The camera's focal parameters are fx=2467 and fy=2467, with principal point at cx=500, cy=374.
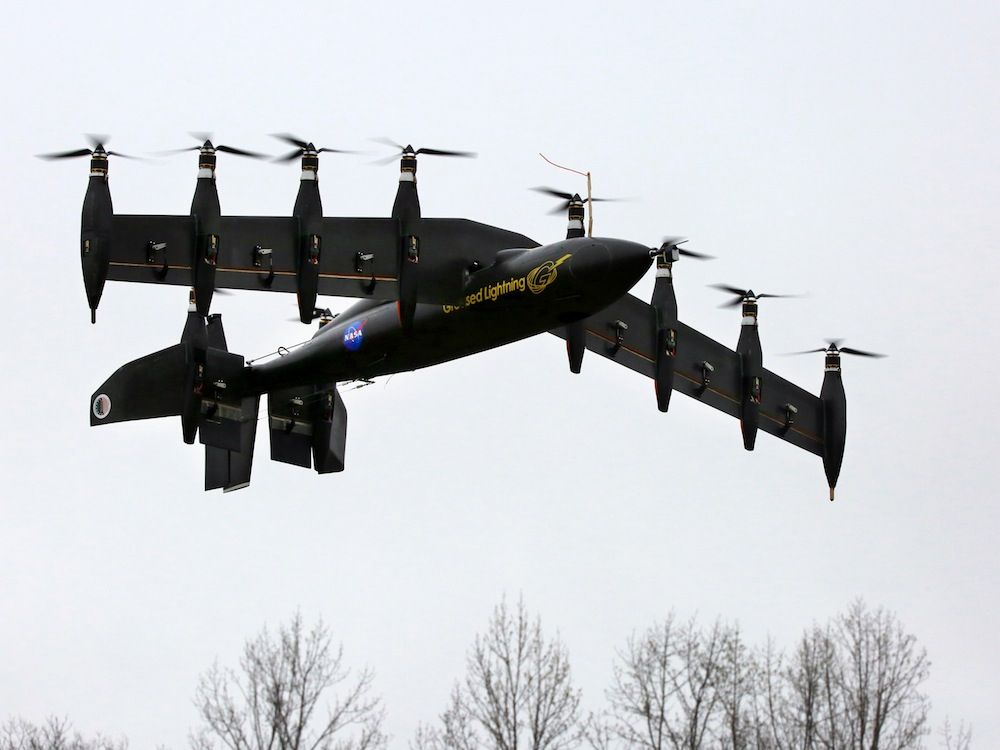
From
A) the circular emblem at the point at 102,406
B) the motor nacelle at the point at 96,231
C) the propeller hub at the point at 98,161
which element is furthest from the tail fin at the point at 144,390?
the propeller hub at the point at 98,161

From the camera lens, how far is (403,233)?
65.9m

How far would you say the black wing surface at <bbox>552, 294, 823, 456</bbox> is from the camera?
2908 inches

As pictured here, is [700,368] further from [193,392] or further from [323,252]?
[193,392]

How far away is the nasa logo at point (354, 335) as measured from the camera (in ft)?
234

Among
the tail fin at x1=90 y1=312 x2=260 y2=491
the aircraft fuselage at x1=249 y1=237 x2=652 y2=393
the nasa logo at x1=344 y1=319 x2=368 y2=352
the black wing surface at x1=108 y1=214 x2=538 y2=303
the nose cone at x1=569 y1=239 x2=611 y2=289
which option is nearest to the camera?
the nose cone at x1=569 y1=239 x2=611 y2=289

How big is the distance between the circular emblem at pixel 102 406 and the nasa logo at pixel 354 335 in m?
8.18

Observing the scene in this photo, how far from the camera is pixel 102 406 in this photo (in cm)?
7519

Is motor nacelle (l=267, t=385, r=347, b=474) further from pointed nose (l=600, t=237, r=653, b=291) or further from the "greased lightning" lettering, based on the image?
pointed nose (l=600, t=237, r=653, b=291)

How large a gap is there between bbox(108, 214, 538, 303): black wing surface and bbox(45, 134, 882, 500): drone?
0.04 metres

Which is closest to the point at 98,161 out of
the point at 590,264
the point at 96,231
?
the point at 96,231

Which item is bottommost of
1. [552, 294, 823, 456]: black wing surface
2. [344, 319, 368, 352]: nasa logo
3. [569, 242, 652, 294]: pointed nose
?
[569, 242, 652, 294]: pointed nose

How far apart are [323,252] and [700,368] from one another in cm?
1394

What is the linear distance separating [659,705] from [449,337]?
19.7m

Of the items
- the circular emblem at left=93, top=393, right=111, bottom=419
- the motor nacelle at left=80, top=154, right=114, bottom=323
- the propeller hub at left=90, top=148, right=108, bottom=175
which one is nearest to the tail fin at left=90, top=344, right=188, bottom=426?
the circular emblem at left=93, top=393, right=111, bottom=419
